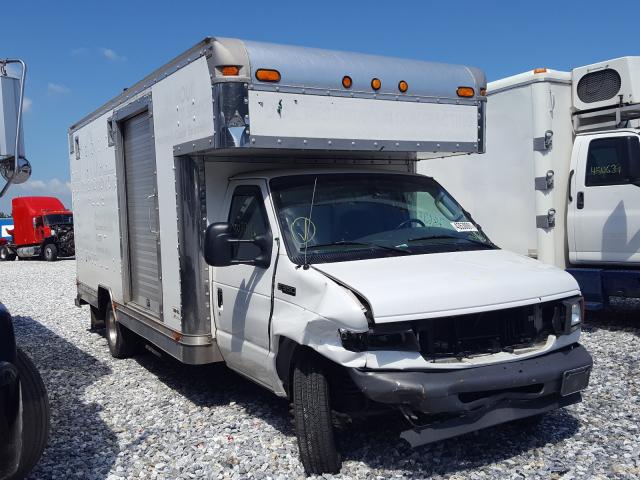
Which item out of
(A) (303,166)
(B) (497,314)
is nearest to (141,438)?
(A) (303,166)

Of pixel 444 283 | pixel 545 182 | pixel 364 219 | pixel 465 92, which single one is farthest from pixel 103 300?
pixel 545 182

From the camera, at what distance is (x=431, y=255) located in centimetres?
451

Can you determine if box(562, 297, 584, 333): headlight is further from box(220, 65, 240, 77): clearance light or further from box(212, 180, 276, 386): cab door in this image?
box(220, 65, 240, 77): clearance light

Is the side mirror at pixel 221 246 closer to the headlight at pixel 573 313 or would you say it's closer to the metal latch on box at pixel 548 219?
the headlight at pixel 573 313

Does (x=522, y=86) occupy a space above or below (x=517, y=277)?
above

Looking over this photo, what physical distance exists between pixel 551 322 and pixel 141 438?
3137mm

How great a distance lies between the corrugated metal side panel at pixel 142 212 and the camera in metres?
6.19

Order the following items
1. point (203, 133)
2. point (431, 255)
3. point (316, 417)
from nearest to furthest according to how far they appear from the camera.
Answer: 1. point (316, 417)
2. point (431, 255)
3. point (203, 133)

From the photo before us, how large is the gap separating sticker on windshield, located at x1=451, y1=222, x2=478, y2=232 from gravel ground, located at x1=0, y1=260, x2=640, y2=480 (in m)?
1.49

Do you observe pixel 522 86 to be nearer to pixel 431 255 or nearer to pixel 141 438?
pixel 431 255

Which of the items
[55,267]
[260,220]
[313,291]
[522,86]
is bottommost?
[55,267]

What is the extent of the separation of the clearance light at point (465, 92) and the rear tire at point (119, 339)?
14.7ft

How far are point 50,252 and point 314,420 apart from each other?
25.4 meters

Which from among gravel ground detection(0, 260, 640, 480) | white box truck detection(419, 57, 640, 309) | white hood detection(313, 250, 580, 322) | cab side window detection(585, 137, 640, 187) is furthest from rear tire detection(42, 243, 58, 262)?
white hood detection(313, 250, 580, 322)
